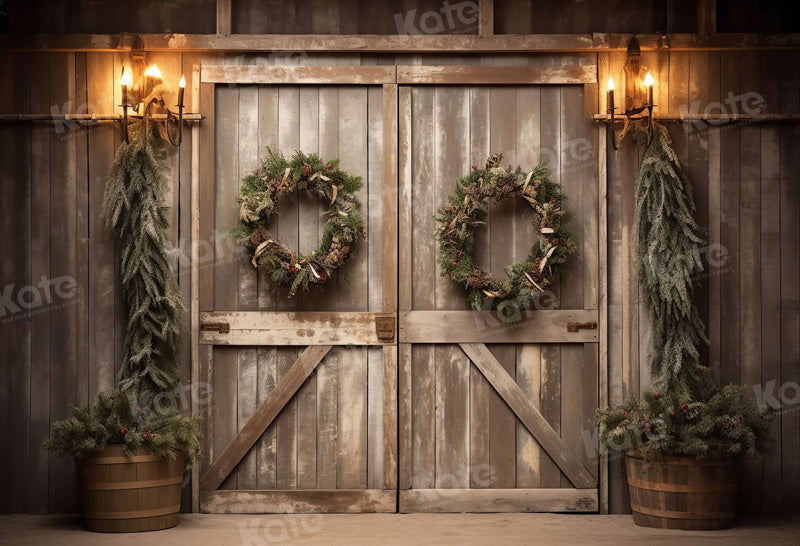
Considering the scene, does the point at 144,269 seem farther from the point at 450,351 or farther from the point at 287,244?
the point at 450,351

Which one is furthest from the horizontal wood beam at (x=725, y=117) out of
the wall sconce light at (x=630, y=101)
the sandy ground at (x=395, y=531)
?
the sandy ground at (x=395, y=531)

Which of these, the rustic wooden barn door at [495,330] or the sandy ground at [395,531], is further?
the rustic wooden barn door at [495,330]

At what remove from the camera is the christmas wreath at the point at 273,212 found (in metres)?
5.20

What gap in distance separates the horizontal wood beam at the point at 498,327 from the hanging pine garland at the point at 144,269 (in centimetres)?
137

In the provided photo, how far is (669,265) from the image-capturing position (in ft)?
17.0

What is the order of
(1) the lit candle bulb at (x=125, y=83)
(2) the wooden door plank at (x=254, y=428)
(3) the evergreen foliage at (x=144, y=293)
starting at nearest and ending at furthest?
(3) the evergreen foliage at (x=144, y=293)
(1) the lit candle bulb at (x=125, y=83)
(2) the wooden door plank at (x=254, y=428)

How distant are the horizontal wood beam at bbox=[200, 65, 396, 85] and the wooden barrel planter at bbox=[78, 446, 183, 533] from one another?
7.30ft

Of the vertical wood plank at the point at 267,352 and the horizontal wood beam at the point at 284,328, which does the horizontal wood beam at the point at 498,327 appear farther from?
the vertical wood plank at the point at 267,352

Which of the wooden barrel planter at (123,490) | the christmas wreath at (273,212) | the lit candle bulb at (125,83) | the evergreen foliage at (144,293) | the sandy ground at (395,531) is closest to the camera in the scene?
the sandy ground at (395,531)

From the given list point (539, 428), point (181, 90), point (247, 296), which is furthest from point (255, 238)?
point (539, 428)

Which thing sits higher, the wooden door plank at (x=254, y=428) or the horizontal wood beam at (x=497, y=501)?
the wooden door plank at (x=254, y=428)

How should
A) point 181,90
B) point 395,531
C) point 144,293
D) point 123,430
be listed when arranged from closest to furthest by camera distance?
point 123,430, point 395,531, point 181,90, point 144,293

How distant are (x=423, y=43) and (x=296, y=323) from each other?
1838 mm

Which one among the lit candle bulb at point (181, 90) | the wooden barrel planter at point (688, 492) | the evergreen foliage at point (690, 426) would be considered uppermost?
the lit candle bulb at point (181, 90)
